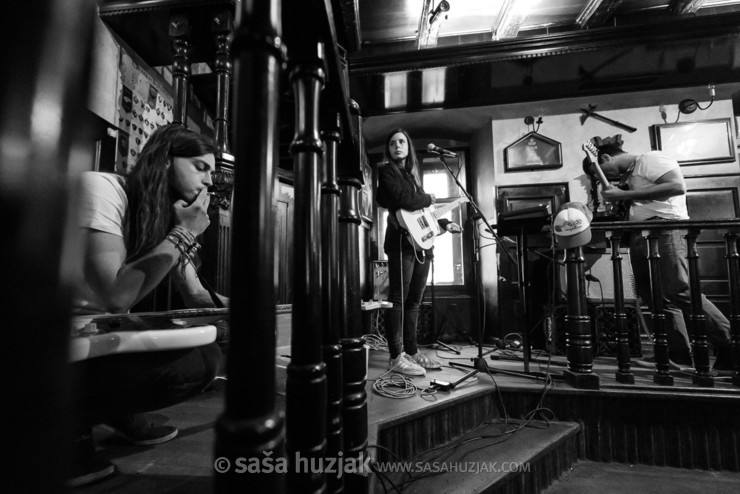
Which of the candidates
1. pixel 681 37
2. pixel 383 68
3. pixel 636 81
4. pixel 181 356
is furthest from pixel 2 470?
pixel 636 81

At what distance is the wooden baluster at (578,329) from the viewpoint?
201cm

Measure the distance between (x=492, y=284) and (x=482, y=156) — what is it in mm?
1771

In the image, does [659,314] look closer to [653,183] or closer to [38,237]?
[653,183]

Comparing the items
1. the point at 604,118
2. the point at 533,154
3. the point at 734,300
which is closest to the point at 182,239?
the point at 734,300

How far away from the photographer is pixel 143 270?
116 cm

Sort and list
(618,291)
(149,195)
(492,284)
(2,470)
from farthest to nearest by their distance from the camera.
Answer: (492,284), (618,291), (149,195), (2,470)

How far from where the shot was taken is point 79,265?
0.15 m

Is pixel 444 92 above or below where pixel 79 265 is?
above

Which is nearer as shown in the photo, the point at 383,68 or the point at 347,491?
the point at 347,491

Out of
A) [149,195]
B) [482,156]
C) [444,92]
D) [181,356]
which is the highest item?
[444,92]

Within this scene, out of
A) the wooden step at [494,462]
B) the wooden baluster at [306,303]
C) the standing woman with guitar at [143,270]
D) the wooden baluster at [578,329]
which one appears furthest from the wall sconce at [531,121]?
the wooden baluster at [306,303]

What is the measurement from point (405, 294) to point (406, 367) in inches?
18.9

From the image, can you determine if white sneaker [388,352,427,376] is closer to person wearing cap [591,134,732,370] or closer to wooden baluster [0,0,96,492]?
person wearing cap [591,134,732,370]

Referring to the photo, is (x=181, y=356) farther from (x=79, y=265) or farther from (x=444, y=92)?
(x=444, y=92)
